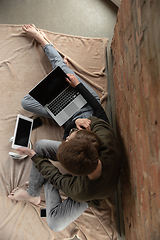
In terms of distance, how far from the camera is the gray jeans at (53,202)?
4.04 feet

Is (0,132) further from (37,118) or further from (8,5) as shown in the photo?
(8,5)

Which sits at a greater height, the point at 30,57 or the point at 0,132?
the point at 30,57

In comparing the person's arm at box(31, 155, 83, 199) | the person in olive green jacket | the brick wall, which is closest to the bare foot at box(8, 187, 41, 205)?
the person in olive green jacket

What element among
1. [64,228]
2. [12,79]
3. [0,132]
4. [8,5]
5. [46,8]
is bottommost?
[64,228]

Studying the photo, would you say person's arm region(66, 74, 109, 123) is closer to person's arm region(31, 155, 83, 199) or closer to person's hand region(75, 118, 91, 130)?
person's hand region(75, 118, 91, 130)

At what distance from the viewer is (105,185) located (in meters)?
0.98

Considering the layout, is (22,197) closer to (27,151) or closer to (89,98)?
Result: (27,151)

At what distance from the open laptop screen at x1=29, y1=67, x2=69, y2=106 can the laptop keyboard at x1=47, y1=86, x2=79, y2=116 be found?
0.10 ft

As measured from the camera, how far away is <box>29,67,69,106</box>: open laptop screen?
130cm

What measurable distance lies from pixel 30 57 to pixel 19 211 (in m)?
1.36

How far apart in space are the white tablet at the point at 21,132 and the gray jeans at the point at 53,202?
11 centimetres

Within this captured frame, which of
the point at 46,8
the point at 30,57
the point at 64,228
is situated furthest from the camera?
the point at 46,8

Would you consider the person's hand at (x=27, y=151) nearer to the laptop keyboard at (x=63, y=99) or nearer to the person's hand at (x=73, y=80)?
the laptop keyboard at (x=63, y=99)

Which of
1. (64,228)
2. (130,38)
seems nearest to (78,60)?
(130,38)
